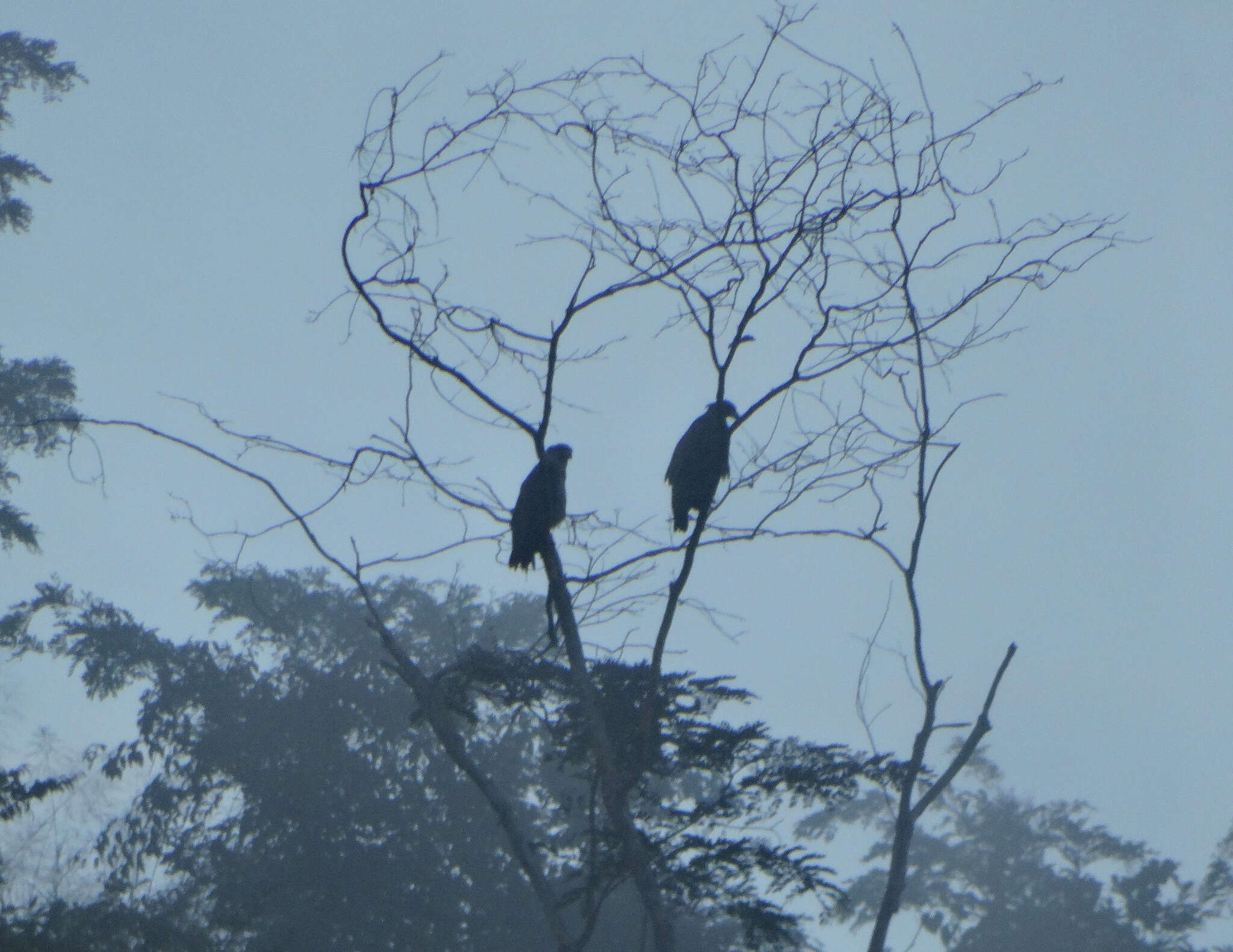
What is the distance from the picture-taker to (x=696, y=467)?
21.3 feet

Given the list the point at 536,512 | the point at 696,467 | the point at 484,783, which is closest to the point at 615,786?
the point at 484,783

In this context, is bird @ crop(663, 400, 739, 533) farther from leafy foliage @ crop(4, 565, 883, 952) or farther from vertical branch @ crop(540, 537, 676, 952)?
leafy foliage @ crop(4, 565, 883, 952)

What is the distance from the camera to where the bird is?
641 cm

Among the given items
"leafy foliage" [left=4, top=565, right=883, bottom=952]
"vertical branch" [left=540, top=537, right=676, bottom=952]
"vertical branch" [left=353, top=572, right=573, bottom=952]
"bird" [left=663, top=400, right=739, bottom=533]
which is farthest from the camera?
"leafy foliage" [left=4, top=565, right=883, bottom=952]

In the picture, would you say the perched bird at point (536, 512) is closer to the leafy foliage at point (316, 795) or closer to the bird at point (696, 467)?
the bird at point (696, 467)

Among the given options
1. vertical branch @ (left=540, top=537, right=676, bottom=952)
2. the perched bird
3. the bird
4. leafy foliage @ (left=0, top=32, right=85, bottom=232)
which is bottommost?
vertical branch @ (left=540, top=537, right=676, bottom=952)

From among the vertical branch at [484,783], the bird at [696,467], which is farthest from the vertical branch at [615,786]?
the bird at [696,467]

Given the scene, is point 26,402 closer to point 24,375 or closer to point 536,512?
A: point 24,375

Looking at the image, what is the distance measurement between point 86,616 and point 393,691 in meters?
5.10

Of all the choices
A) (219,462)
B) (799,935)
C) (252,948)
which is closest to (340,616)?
(252,948)

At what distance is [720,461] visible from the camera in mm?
6418

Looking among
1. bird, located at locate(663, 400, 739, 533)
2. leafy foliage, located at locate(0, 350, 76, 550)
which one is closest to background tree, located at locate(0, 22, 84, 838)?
leafy foliage, located at locate(0, 350, 76, 550)

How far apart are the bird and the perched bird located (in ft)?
2.43

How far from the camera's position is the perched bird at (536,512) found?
497cm
